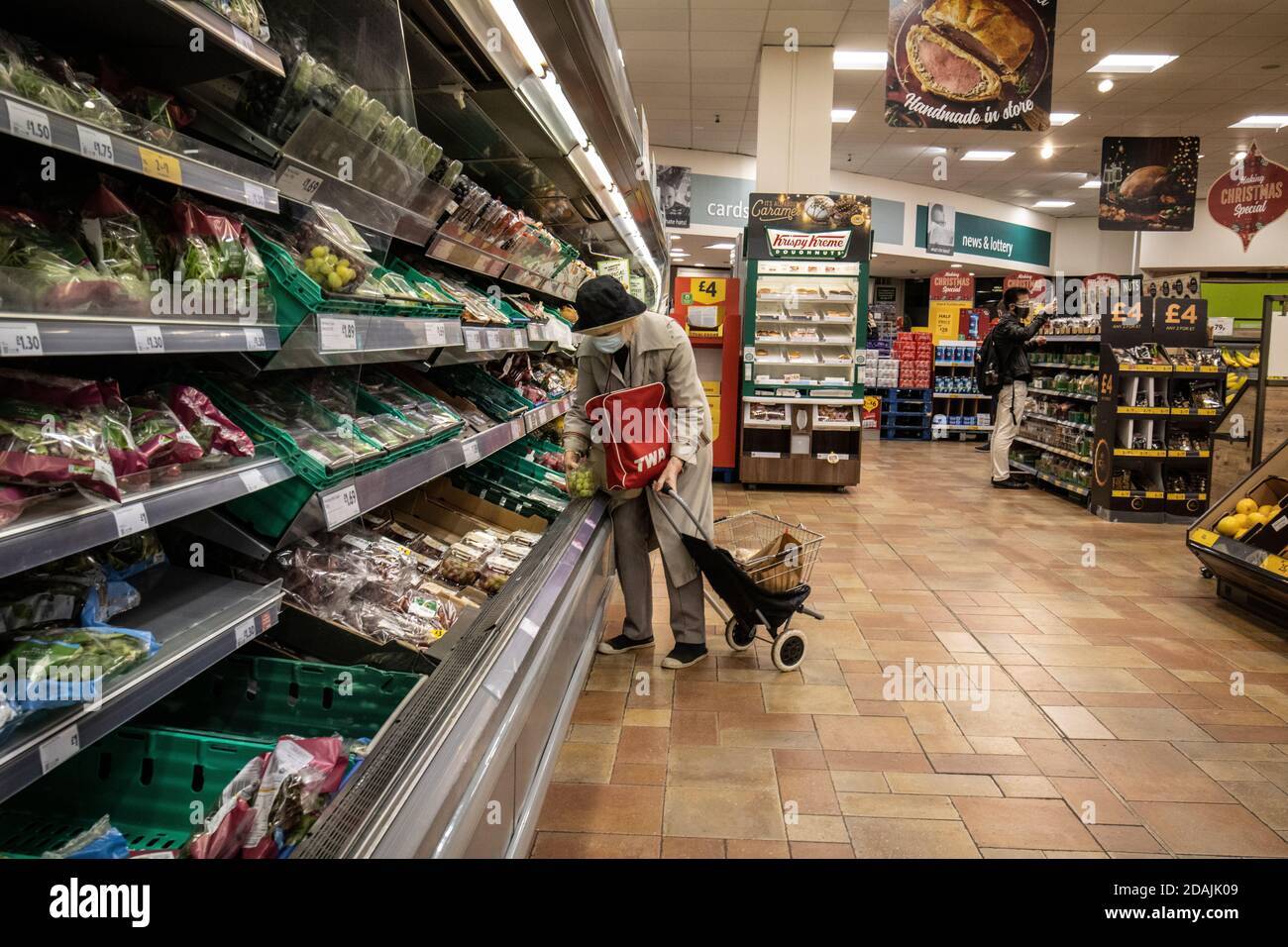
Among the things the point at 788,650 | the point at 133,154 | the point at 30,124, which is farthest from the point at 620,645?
the point at 30,124

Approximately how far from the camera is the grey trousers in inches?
143

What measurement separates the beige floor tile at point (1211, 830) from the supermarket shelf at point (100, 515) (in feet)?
8.51

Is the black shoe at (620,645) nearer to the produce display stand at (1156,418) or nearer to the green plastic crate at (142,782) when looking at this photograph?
the green plastic crate at (142,782)

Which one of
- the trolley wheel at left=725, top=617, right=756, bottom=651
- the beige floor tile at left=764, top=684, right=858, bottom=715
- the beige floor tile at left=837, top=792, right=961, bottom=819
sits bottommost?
the beige floor tile at left=837, top=792, right=961, bottom=819

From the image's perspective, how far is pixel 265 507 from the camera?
67.9 inches

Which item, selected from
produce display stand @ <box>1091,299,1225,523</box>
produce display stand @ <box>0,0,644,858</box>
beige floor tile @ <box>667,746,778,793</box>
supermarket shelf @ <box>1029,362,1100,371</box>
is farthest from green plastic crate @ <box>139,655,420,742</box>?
supermarket shelf @ <box>1029,362,1100,371</box>

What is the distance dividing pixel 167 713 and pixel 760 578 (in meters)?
2.32

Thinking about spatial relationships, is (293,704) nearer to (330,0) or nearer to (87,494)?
(87,494)

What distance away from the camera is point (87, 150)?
44.6 inches

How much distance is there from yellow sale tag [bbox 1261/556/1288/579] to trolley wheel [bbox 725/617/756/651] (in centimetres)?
264

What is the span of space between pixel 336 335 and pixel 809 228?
706 centimetres

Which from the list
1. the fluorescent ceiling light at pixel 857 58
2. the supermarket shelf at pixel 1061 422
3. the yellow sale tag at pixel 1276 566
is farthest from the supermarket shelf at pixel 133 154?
the fluorescent ceiling light at pixel 857 58

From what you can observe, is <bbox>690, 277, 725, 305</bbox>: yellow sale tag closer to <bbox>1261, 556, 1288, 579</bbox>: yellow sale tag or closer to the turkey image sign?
<bbox>1261, 556, 1288, 579</bbox>: yellow sale tag

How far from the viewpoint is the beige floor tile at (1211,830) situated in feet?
7.59
